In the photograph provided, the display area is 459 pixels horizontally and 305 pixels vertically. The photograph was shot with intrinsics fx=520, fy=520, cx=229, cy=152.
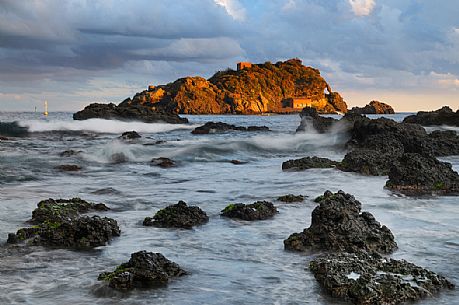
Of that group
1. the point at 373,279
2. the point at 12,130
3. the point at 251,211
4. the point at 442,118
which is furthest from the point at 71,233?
the point at 12,130

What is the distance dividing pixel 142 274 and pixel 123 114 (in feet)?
162

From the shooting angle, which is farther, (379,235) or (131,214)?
(131,214)

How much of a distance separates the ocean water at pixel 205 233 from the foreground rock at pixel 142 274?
12cm

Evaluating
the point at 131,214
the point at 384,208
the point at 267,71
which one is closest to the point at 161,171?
the point at 131,214

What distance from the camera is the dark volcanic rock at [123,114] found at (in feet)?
173

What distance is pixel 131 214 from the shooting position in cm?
859

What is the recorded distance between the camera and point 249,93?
160250 mm

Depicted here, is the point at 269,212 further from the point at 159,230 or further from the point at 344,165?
the point at 344,165

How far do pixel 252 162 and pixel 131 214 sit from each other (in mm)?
10400

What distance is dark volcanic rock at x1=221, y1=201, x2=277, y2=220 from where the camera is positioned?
26.3 feet

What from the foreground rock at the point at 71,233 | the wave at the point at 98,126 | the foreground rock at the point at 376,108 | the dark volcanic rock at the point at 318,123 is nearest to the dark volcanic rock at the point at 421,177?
the foreground rock at the point at 71,233

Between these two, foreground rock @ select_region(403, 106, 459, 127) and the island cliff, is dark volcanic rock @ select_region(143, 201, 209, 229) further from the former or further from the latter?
the island cliff

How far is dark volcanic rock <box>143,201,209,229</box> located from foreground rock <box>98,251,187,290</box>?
2.28 meters

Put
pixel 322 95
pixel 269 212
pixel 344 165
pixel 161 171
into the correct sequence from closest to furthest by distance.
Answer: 1. pixel 269 212
2. pixel 344 165
3. pixel 161 171
4. pixel 322 95
